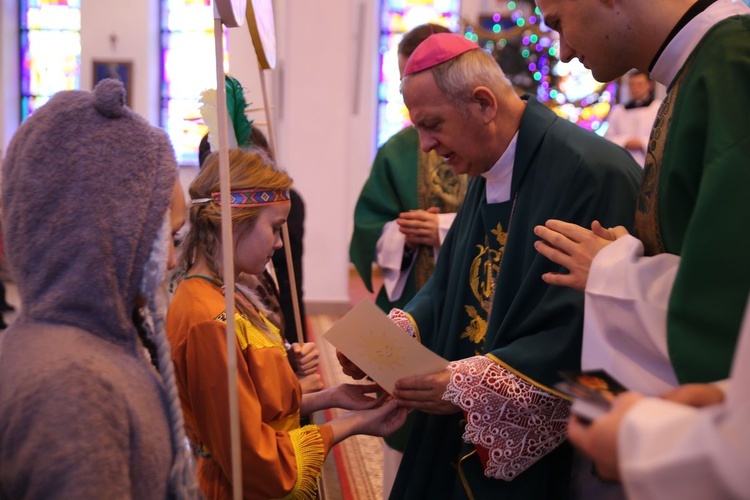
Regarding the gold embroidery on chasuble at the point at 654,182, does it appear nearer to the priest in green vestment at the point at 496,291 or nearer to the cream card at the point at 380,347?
the priest in green vestment at the point at 496,291

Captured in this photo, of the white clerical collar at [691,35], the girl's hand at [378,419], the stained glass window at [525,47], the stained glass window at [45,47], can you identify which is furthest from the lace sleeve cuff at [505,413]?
the stained glass window at [45,47]

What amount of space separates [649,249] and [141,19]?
38.4ft

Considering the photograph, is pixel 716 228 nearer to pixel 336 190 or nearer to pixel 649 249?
pixel 649 249

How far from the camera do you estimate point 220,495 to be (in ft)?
7.17

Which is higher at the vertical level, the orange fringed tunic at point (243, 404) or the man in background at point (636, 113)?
the man in background at point (636, 113)

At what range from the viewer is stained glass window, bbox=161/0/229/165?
41.7ft

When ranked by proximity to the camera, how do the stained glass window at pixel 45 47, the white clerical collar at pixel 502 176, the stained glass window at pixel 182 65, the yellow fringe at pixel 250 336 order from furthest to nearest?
the stained glass window at pixel 45 47, the stained glass window at pixel 182 65, the white clerical collar at pixel 502 176, the yellow fringe at pixel 250 336

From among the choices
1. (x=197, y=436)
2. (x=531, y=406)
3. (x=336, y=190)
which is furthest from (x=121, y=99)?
(x=336, y=190)

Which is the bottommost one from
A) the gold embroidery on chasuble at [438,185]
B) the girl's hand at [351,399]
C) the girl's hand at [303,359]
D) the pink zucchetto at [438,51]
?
the girl's hand at [351,399]

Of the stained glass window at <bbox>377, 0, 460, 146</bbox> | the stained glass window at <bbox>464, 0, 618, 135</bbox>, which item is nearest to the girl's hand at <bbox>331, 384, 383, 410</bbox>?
the stained glass window at <bbox>464, 0, 618, 135</bbox>

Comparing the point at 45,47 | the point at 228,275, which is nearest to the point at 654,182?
the point at 228,275

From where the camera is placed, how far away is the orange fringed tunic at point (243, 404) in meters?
2.07

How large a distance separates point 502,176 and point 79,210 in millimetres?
1461

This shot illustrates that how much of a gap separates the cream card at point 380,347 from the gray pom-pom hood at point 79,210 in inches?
34.4
